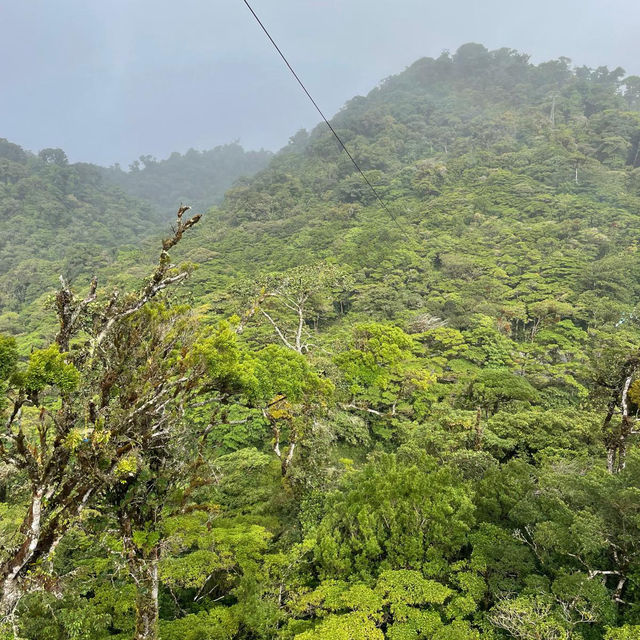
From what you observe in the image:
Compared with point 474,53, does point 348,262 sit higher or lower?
lower

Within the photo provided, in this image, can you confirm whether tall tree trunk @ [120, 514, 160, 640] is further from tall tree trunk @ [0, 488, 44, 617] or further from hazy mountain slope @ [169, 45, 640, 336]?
hazy mountain slope @ [169, 45, 640, 336]

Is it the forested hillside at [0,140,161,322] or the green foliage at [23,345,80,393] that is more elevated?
the forested hillside at [0,140,161,322]

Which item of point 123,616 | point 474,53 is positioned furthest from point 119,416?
point 474,53

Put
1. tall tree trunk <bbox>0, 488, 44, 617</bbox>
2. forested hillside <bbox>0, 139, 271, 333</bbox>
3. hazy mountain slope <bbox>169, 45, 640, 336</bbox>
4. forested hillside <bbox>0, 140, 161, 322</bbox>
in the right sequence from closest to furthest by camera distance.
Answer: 1. tall tree trunk <bbox>0, 488, 44, 617</bbox>
2. hazy mountain slope <bbox>169, 45, 640, 336</bbox>
3. forested hillside <bbox>0, 139, 271, 333</bbox>
4. forested hillside <bbox>0, 140, 161, 322</bbox>

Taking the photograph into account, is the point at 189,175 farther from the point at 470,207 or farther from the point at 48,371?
the point at 48,371

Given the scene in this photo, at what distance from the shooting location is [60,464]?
192 inches

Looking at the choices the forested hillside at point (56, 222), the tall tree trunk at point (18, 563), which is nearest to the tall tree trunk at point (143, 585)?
the tall tree trunk at point (18, 563)

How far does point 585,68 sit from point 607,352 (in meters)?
87.4

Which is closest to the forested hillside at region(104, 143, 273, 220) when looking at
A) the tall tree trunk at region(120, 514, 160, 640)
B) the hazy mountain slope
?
the hazy mountain slope

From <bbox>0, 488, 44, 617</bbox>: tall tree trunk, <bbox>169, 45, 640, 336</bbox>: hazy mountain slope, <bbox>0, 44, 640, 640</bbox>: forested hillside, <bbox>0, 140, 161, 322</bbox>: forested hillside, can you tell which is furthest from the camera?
<bbox>0, 140, 161, 322</bbox>: forested hillside

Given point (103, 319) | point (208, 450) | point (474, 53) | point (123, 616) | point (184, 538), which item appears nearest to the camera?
point (103, 319)

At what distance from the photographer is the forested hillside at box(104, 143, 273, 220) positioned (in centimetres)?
9431

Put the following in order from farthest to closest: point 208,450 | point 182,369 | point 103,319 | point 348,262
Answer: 1. point 348,262
2. point 208,450
3. point 182,369
4. point 103,319

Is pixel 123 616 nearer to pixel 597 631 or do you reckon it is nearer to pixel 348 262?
pixel 597 631
